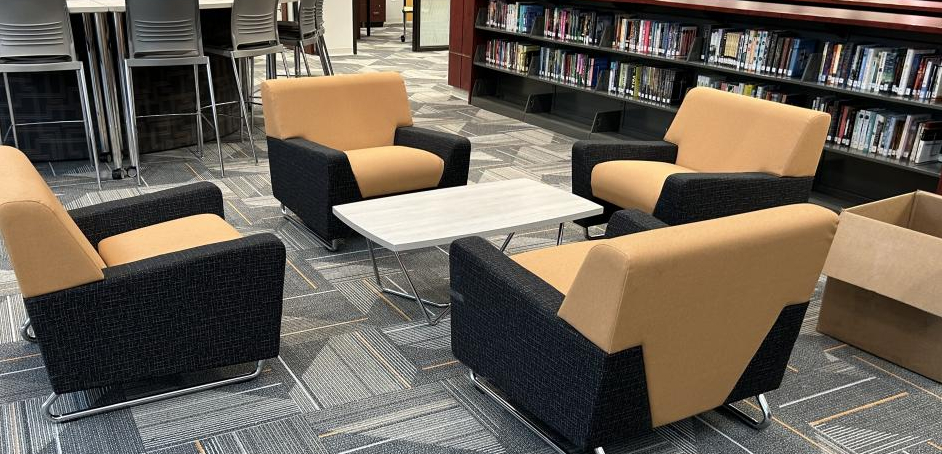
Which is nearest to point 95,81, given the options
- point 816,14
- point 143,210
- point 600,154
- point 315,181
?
point 315,181

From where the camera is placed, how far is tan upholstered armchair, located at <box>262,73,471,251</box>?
365 centimetres

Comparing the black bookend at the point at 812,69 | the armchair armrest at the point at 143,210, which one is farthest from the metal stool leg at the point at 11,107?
the black bookend at the point at 812,69

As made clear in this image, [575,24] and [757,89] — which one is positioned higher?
[575,24]

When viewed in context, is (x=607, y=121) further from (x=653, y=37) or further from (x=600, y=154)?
(x=600, y=154)

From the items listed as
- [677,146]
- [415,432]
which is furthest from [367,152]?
[415,432]

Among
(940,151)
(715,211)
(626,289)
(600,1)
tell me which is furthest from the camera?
(600,1)

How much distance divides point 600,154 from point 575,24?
8.47 ft

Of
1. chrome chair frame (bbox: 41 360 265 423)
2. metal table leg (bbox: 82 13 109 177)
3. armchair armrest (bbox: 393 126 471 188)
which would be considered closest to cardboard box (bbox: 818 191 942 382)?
armchair armrest (bbox: 393 126 471 188)

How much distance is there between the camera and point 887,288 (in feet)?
9.04

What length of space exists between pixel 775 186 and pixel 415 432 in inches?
78.9

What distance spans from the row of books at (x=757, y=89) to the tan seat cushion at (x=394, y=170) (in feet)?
7.16

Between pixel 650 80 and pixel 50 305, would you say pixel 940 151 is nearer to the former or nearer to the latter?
pixel 650 80

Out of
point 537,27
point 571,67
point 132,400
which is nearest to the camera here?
point 132,400

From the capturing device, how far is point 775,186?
138 inches
